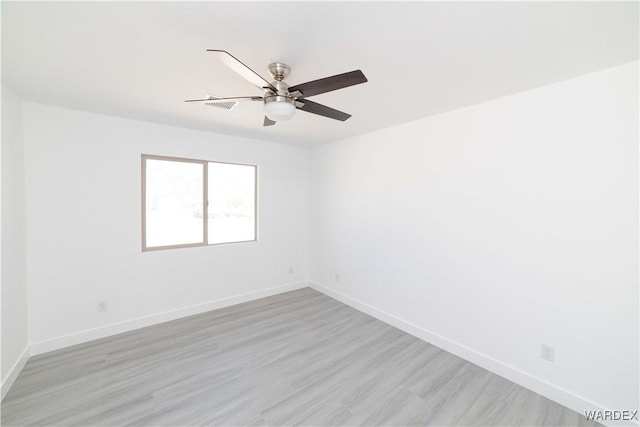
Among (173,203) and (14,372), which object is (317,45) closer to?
(173,203)

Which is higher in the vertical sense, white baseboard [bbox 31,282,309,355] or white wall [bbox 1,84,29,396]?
white wall [bbox 1,84,29,396]

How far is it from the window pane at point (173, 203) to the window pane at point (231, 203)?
6.9 inches

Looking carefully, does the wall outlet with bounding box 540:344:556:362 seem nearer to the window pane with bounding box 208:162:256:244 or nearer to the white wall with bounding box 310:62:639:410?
the white wall with bounding box 310:62:639:410

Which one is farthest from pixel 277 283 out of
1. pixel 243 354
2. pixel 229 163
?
pixel 229 163

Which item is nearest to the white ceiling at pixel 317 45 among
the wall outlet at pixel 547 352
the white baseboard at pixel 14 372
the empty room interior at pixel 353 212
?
the empty room interior at pixel 353 212

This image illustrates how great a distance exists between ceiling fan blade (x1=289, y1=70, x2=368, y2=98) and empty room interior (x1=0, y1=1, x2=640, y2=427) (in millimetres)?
13

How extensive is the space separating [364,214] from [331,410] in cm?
230

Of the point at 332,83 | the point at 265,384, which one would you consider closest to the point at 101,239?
the point at 265,384

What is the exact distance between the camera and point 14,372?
85.0 inches

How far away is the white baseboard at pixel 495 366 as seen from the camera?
1906 mm

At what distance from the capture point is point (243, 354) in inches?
101

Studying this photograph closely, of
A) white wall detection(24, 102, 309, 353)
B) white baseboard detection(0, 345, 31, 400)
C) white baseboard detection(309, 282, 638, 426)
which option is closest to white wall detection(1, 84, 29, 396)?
white baseboard detection(0, 345, 31, 400)

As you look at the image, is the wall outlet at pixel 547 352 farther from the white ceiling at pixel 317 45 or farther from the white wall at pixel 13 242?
the white wall at pixel 13 242

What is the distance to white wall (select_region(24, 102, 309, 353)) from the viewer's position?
101 inches
